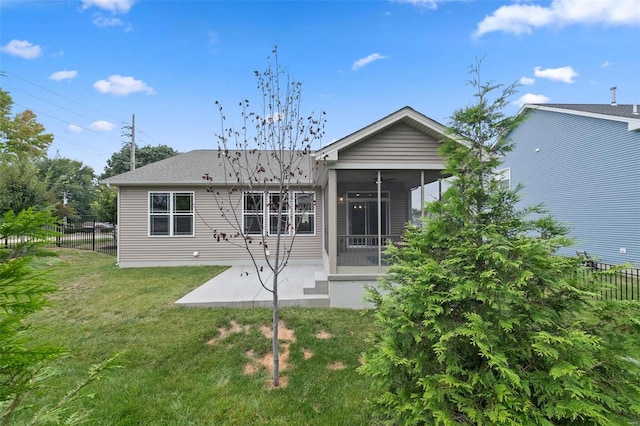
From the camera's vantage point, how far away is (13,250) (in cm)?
149

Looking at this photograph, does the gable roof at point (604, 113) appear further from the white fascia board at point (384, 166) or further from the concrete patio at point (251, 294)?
the concrete patio at point (251, 294)

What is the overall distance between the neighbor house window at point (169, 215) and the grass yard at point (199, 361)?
385 centimetres

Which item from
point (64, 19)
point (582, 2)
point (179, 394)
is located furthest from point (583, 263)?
point (64, 19)

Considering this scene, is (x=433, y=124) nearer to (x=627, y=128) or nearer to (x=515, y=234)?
(x=515, y=234)

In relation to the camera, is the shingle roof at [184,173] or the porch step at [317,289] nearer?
the porch step at [317,289]

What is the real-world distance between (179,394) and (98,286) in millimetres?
6504

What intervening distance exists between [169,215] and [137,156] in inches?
1239

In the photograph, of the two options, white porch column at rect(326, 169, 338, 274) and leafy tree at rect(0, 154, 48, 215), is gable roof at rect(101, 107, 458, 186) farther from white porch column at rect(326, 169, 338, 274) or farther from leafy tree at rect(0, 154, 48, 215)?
leafy tree at rect(0, 154, 48, 215)

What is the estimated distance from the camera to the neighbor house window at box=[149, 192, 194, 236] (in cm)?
1059

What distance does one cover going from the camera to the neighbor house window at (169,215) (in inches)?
417

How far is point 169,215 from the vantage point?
10602mm

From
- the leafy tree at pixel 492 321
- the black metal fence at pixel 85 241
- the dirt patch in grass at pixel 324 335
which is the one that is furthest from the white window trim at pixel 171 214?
the leafy tree at pixel 492 321

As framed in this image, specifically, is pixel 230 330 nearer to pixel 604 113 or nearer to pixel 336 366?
pixel 336 366

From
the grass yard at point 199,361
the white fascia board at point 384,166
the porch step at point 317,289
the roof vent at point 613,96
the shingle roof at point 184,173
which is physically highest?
the roof vent at point 613,96
